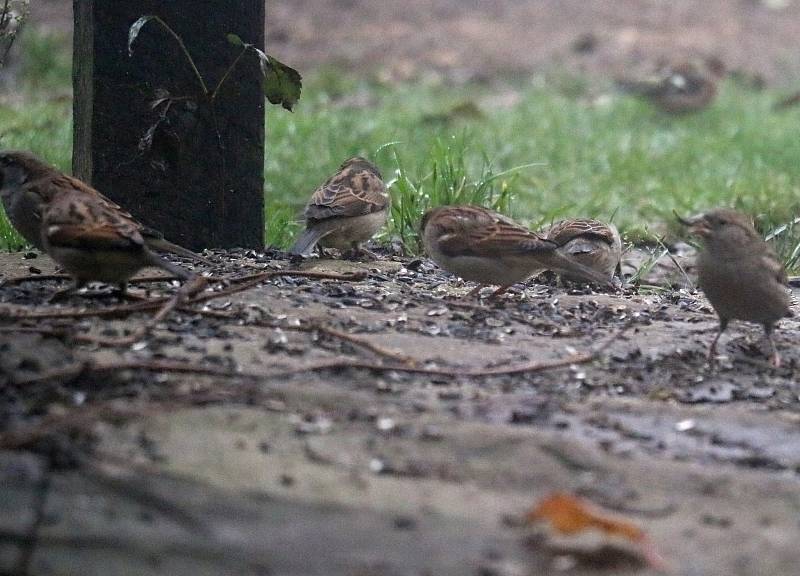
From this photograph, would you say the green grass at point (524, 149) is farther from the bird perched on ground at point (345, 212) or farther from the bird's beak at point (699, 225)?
the bird's beak at point (699, 225)

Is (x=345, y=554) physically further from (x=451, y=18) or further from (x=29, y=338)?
(x=451, y=18)

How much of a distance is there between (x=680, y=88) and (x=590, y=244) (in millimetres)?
7479

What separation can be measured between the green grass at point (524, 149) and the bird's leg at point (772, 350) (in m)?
2.16

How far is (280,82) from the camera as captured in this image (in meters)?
6.38

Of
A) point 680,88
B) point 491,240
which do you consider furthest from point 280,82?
point 680,88

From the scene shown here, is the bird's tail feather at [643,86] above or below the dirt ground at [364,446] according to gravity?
above

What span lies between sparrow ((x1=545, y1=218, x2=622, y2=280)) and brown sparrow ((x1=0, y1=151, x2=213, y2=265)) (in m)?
1.93

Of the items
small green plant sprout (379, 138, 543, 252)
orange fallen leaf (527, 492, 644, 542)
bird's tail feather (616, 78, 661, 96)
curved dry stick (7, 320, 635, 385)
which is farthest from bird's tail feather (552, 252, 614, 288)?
bird's tail feather (616, 78, 661, 96)

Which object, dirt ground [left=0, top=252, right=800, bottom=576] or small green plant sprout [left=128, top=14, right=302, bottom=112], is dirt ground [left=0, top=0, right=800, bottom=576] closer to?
dirt ground [left=0, top=252, right=800, bottom=576]

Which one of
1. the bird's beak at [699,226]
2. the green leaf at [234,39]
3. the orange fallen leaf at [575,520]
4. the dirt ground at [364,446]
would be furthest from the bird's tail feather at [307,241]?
the orange fallen leaf at [575,520]

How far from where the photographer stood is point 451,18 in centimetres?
1994

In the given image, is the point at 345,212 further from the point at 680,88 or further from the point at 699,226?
Answer: the point at 680,88

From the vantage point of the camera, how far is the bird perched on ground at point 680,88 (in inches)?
554

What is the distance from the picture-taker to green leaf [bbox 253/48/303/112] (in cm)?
634
